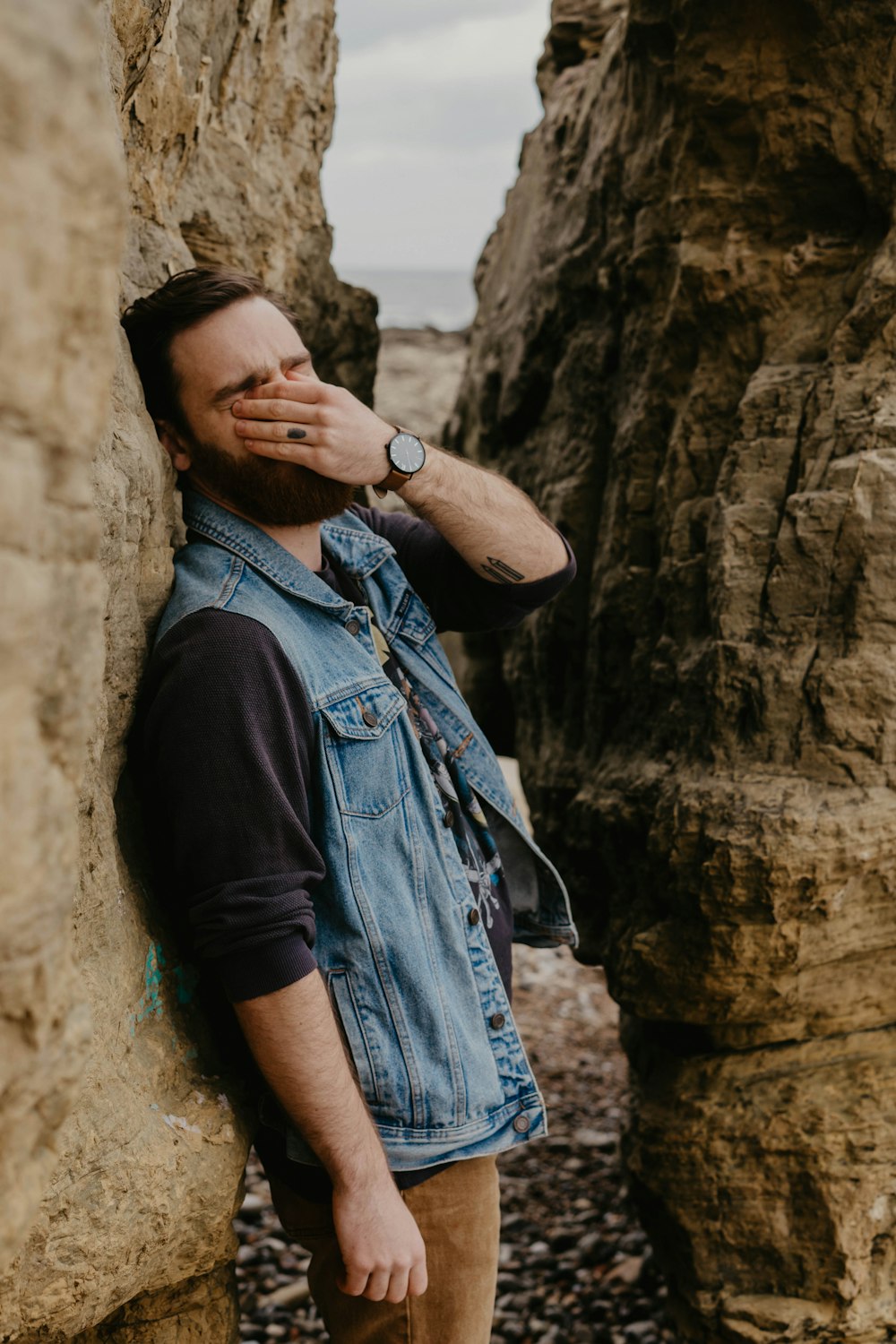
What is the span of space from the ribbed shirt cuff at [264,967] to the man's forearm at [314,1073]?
0.07 ft

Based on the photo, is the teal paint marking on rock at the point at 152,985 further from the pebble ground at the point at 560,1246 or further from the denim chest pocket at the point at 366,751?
the pebble ground at the point at 560,1246

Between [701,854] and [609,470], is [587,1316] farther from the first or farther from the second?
[609,470]

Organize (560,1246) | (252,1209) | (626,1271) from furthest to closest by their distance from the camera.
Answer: (252,1209), (560,1246), (626,1271)

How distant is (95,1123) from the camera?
7.50ft

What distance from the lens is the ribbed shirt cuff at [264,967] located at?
235 cm

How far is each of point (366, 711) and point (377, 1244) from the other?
116 cm

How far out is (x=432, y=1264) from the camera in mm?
2752

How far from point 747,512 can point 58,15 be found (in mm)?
2691

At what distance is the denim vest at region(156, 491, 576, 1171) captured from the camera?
2596 mm

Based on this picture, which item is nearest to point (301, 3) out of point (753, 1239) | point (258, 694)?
point (258, 694)

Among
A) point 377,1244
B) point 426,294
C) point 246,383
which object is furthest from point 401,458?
point 426,294

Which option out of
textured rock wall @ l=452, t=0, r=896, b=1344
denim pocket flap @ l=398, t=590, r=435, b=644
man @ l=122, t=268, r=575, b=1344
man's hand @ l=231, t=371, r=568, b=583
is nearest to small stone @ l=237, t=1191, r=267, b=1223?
textured rock wall @ l=452, t=0, r=896, b=1344

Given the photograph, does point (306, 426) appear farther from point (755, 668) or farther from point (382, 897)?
point (755, 668)

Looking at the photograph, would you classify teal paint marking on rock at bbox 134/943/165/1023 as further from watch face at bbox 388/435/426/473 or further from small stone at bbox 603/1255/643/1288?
small stone at bbox 603/1255/643/1288
